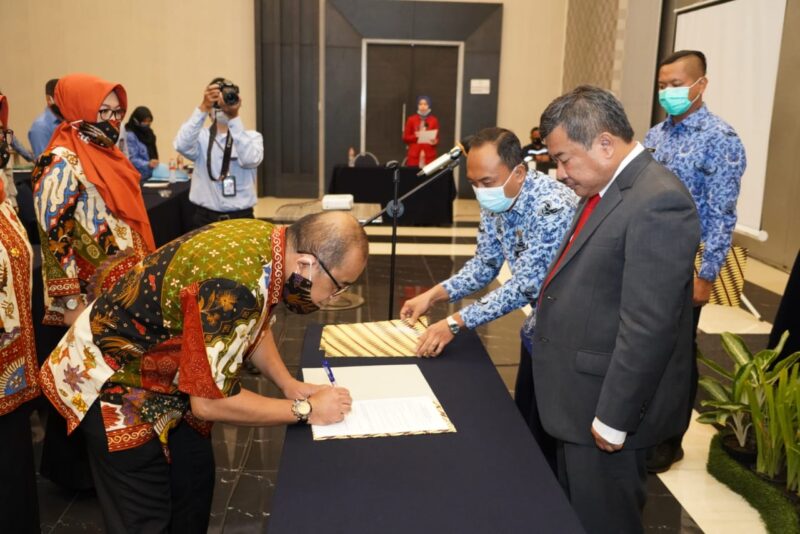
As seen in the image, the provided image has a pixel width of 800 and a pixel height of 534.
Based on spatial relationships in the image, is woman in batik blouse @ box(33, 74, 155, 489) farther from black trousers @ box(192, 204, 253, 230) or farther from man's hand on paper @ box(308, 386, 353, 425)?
black trousers @ box(192, 204, 253, 230)

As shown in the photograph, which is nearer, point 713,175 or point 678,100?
point 713,175

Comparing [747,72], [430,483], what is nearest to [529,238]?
[430,483]

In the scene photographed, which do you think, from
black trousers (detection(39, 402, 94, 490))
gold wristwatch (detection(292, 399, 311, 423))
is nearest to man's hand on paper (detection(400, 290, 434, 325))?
gold wristwatch (detection(292, 399, 311, 423))

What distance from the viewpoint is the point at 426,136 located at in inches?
341

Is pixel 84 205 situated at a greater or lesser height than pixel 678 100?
lesser

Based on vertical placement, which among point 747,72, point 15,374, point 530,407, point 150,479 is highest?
point 747,72

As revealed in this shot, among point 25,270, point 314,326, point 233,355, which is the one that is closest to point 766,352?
point 314,326

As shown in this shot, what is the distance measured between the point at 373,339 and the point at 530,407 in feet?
1.92

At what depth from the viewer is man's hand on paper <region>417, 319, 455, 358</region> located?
1872 mm

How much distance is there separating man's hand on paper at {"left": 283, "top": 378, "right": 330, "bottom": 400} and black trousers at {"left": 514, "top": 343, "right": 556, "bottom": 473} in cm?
79

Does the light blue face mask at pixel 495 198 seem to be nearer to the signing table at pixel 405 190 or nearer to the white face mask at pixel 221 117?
the white face mask at pixel 221 117

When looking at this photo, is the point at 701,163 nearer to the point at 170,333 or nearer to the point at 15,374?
the point at 170,333

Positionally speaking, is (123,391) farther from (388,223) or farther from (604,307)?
(388,223)

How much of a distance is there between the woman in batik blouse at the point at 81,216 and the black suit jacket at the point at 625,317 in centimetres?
144
